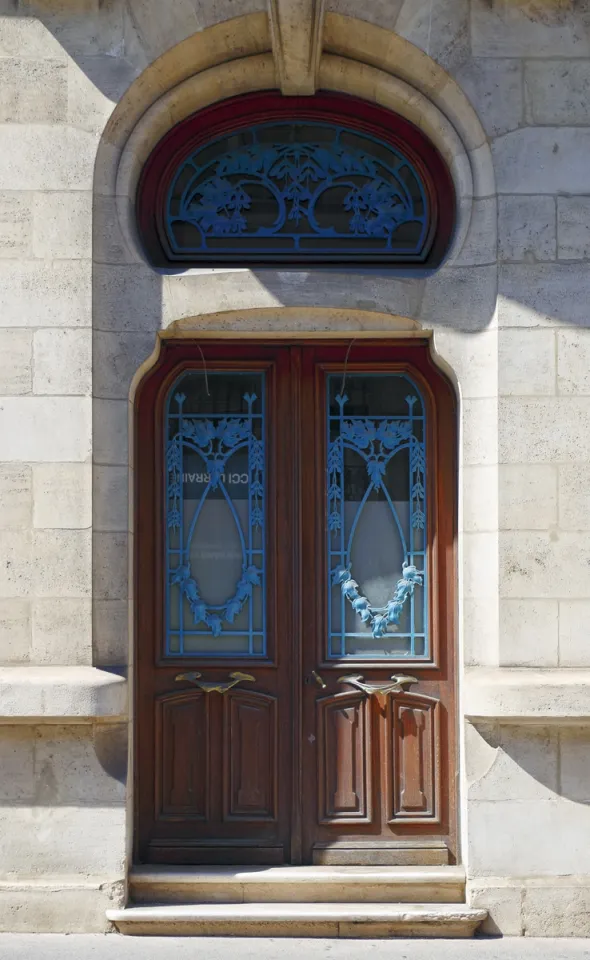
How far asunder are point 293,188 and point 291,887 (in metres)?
3.96

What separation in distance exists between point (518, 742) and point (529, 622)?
0.65 meters

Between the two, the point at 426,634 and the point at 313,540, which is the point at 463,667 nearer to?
the point at 426,634

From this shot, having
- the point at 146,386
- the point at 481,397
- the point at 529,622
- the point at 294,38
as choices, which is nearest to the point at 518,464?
the point at 481,397

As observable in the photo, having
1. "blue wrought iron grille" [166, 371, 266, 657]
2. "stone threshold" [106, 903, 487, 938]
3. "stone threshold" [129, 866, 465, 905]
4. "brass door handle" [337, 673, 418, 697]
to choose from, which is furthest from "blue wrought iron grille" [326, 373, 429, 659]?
"stone threshold" [106, 903, 487, 938]

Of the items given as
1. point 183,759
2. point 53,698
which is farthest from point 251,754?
point 53,698

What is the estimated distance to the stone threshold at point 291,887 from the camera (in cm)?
662

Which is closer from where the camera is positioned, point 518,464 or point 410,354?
point 518,464

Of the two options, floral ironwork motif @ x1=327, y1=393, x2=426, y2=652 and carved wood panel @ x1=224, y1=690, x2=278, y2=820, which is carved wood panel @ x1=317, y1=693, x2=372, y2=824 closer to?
carved wood panel @ x1=224, y1=690, x2=278, y2=820

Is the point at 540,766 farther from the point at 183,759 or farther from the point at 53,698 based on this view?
the point at 53,698

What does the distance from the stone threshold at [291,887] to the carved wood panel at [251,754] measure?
390 millimetres

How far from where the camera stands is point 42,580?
659 centimetres

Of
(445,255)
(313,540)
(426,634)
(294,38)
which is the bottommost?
(426,634)

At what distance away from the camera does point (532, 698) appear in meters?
6.41

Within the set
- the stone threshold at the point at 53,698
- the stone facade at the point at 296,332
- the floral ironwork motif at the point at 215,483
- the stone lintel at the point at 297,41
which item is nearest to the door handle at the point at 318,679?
the floral ironwork motif at the point at 215,483
